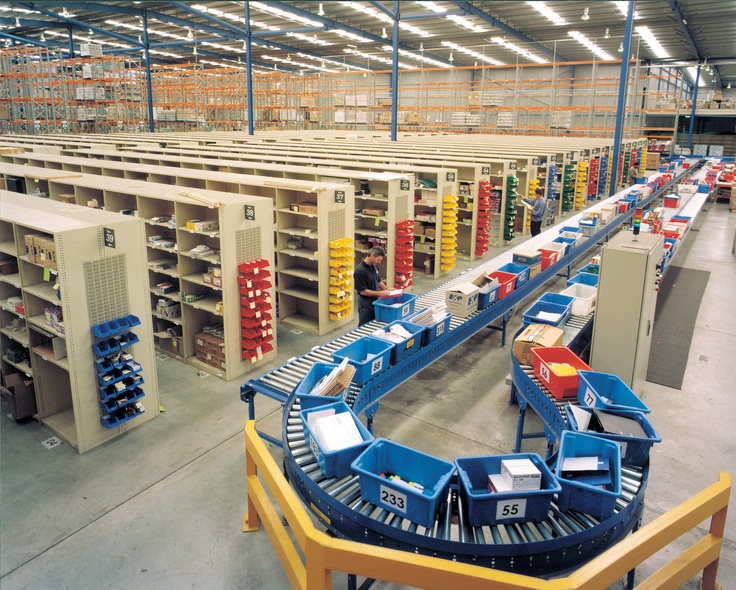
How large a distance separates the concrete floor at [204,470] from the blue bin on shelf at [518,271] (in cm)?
94

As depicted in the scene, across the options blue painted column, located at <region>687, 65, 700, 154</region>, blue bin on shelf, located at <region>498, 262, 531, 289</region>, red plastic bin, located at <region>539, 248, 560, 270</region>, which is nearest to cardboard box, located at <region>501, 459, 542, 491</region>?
blue bin on shelf, located at <region>498, 262, 531, 289</region>

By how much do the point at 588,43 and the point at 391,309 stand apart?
2770cm

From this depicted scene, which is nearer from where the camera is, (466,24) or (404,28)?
(466,24)

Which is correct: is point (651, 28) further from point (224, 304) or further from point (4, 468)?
point (4, 468)

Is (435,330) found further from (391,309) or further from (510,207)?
(510,207)

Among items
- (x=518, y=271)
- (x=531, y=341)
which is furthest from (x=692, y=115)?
(x=531, y=341)

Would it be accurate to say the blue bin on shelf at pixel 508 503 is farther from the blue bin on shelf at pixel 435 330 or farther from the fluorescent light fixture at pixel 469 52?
the fluorescent light fixture at pixel 469 52

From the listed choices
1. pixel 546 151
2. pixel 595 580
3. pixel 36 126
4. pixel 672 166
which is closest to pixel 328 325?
pixel 595 580

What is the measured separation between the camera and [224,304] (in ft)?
20.0

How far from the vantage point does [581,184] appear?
17.7 metres

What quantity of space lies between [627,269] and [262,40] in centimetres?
2543

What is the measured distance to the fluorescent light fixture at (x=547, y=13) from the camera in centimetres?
2052

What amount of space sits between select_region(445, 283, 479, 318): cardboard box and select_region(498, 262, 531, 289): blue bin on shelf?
3.67 ft

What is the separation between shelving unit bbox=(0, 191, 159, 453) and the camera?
185 inches
